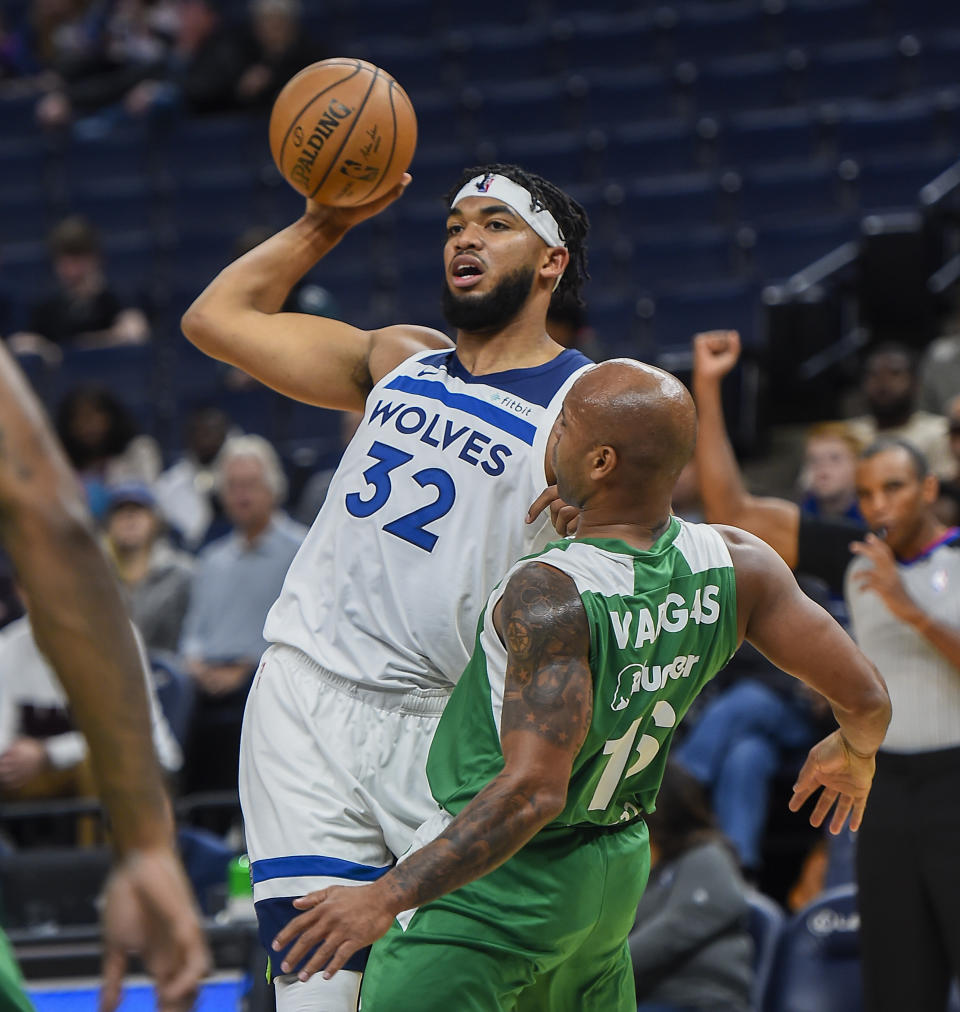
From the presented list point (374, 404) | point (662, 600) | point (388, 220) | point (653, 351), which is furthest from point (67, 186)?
point (662, 600)

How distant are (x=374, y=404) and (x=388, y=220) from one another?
7.42 metres

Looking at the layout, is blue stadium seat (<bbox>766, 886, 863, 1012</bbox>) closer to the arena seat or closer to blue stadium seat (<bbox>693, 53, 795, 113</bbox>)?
the arena seat

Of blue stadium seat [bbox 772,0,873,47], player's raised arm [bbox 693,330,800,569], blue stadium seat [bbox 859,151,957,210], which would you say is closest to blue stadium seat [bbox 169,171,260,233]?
blue stadium seat [bbox 772,0,873,47]

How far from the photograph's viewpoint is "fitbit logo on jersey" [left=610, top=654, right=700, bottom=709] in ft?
9.30

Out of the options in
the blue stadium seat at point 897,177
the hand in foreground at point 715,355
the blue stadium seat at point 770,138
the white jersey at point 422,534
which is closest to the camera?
the white jersey at point 422,534

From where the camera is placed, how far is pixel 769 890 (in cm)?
682

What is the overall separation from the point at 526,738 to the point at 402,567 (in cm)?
72

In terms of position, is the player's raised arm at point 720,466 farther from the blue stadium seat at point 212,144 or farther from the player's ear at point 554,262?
the blue stadium seat at point 212,144

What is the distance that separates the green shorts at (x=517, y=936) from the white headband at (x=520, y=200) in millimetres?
1347

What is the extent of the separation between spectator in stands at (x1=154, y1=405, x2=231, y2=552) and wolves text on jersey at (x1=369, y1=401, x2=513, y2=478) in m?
5.27

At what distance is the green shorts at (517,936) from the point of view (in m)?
2.83

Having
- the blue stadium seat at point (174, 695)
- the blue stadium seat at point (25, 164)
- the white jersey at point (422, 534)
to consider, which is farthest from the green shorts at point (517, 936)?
the blue stadium seat at point (25, 164)

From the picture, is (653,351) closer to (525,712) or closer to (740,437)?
(740,437)

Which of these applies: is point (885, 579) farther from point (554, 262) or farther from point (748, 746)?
point (748, 746)
